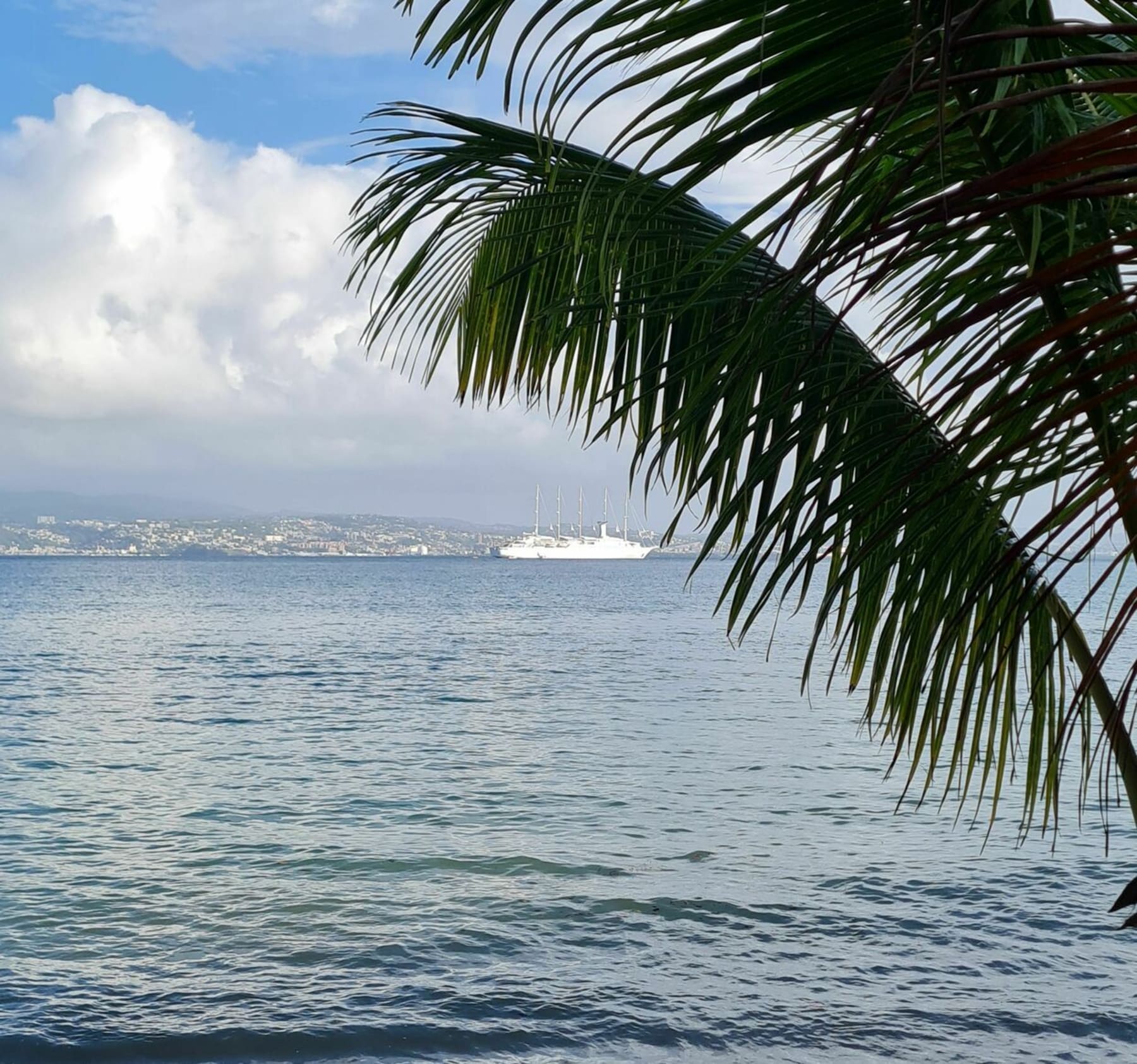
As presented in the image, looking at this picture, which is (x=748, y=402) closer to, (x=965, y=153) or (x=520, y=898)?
(x=965, y=153)

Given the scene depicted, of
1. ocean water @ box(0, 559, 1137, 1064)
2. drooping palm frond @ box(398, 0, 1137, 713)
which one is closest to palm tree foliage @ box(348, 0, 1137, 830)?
drooping palm frond @ box(398, 0, 1137, 713)

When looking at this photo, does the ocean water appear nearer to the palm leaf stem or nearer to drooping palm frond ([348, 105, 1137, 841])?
drooping palm frond ([348, 105, 1137, 841])

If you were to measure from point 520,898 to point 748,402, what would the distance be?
908 centimetres

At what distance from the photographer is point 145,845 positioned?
13.4m

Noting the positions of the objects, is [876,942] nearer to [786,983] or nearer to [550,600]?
[786,983]

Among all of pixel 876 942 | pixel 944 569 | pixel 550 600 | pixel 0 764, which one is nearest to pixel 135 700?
pixel 0 764

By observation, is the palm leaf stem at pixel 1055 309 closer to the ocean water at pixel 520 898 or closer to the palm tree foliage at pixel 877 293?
the palm tree foliage at pixel 877 293

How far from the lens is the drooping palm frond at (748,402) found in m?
2.13

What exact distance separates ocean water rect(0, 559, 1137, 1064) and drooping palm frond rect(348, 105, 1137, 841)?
4.87 m

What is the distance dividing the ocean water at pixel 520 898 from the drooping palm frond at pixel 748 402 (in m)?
4.87

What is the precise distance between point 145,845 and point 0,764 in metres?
7.83

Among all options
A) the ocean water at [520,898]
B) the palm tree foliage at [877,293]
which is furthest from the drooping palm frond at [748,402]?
the ocean water at [520,898]

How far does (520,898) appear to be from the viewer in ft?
35.7

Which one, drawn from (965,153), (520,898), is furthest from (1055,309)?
(520,898)
